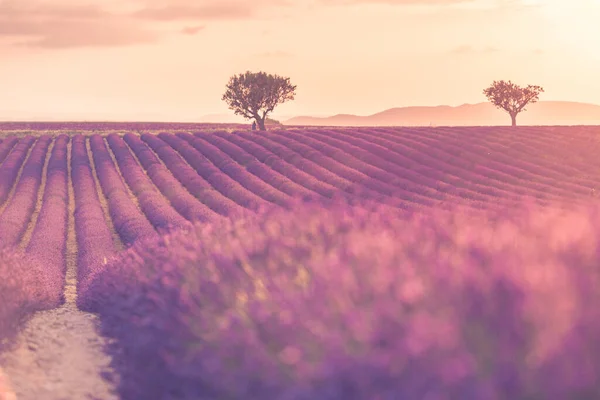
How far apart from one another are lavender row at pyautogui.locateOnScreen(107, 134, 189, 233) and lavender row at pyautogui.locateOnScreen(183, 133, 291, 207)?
303 cm

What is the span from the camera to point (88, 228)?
1683 centimetres

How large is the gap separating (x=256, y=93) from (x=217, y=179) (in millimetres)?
26102

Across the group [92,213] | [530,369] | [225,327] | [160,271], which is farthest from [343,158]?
[530,369]

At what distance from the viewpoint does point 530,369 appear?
3.18 m

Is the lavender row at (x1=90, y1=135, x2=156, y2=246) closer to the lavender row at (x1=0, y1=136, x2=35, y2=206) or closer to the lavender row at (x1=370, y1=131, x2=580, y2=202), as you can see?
the lavender row at (x1=0, y1=136, x2=35, y2=206)

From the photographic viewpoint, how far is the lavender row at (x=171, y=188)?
1755cm

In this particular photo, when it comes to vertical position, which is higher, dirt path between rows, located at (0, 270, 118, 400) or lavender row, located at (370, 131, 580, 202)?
lavender row, located at (370, 131, 580, 202)

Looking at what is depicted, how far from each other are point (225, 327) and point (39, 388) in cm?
296

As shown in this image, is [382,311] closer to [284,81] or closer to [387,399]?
[387,399]

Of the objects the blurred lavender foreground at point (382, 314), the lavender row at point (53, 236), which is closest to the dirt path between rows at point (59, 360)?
the blurred lavender foreground at point (382, 314)

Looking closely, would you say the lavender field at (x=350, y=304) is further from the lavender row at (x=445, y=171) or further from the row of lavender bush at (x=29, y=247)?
the lavender row at (x=445, y=171)

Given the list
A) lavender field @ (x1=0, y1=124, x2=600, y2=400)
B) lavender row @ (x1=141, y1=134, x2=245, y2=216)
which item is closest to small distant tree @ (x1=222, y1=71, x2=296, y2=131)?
lavender row @ (x1=141, y1=134, x2=245, y2=216)

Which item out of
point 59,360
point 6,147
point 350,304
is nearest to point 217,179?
point 59,360

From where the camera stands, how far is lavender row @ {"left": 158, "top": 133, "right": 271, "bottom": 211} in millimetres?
19519
